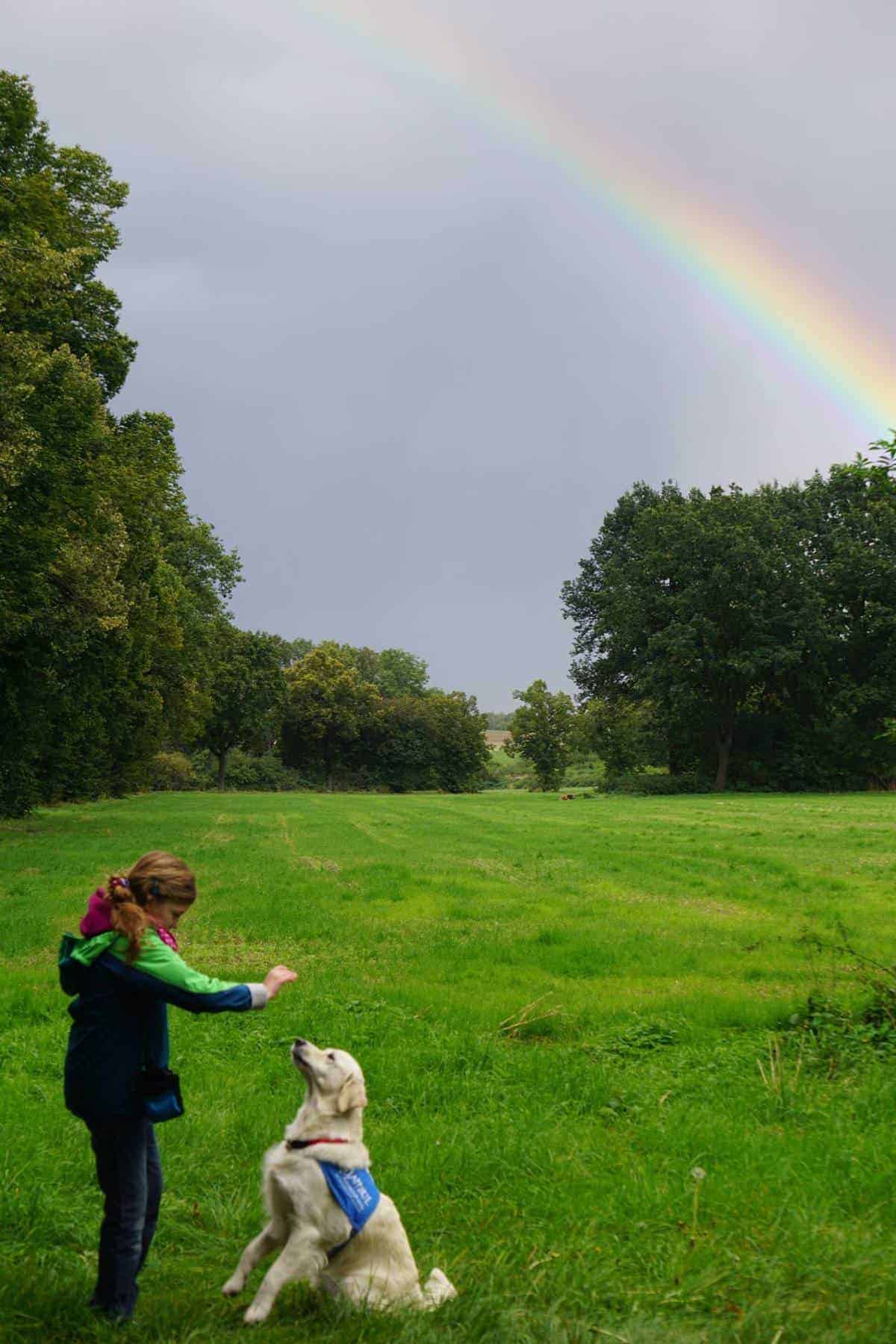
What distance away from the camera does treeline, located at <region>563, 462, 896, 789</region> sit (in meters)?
56.7

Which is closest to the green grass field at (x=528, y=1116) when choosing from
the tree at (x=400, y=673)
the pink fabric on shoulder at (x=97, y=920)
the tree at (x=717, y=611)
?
the pink fabric on shoulder at (x=97, y=920)

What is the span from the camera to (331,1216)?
13.7ft

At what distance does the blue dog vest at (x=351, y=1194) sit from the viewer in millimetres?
4156

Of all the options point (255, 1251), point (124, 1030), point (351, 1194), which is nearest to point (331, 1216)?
point (351, 1194)

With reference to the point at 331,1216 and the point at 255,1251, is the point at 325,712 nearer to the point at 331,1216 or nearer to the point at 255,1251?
the point at 255,1251

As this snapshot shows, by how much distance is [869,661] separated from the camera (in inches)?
2314

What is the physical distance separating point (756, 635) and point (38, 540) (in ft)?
145

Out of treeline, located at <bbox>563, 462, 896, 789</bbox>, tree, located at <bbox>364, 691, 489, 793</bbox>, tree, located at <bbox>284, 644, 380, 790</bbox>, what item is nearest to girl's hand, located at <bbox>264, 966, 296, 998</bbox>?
treeline, located at <bbox>563, 462, 896, 789</bbox>

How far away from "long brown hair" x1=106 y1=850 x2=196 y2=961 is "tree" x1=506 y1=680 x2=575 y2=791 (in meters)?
70.8

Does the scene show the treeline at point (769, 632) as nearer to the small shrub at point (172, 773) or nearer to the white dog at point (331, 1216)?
the small shrub at point (172, 773)

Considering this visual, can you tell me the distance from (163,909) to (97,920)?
28 centimetres

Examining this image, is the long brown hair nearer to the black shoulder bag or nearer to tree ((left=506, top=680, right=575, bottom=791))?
the black shoulder bag

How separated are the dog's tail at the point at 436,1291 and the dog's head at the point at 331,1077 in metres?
0.80

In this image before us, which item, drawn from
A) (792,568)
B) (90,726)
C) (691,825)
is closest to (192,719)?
(90,726)
